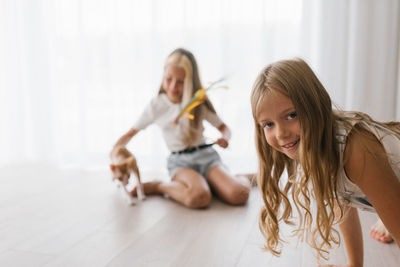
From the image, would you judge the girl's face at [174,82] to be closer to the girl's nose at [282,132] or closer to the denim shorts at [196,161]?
the denim shorts at [196,161]

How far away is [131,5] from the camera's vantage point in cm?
218

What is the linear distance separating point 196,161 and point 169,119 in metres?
0.24

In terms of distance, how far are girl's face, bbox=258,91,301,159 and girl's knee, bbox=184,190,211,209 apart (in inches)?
29.1

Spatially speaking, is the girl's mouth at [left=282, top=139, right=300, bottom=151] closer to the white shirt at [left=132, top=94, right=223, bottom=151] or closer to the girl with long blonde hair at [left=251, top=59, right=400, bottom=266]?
the girl with long blonde hair at [left=251, top=59, right=400, bottom=266]

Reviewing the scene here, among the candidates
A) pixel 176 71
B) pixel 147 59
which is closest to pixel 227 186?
pixel 176 71

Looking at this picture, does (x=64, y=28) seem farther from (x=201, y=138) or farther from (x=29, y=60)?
(x=201, y=138)

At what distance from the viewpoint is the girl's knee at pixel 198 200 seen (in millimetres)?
1468

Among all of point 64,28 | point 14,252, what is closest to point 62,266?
point 14,252

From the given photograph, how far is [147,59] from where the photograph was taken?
7.27 ft

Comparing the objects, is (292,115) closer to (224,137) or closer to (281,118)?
(281,118)

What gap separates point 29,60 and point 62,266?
185cm

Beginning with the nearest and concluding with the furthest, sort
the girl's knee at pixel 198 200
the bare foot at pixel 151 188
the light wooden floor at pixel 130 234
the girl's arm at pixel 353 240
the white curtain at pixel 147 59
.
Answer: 1. the girl's arm at pixel 353 240
2. the light wooden floor at pixel 130 234
3. the girl's knee at pixel 198 200
4. the bare foot at pixel 151 188
5. the white curtain at pixel 147 59

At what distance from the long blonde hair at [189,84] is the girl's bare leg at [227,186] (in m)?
0.19

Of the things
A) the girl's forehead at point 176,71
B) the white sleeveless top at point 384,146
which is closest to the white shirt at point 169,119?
the girl's forehead at point 176,71
